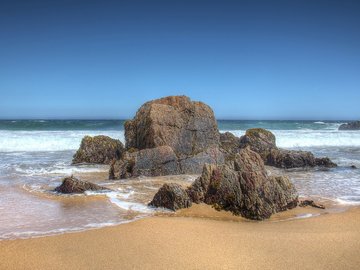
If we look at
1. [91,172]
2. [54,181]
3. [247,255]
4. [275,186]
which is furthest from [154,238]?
[91,172]

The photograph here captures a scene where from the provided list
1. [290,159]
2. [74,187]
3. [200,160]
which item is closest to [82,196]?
[74,187]

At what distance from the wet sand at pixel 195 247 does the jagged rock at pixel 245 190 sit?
50cm

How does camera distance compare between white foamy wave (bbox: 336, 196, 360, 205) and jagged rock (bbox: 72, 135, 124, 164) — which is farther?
jagged rock (bbox: 72, 135, 124, 164)

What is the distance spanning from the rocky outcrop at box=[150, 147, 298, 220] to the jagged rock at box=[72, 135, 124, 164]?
8.50m

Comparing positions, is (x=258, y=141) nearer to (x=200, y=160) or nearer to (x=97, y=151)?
(x=200, y=160)

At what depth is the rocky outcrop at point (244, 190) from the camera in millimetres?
6605

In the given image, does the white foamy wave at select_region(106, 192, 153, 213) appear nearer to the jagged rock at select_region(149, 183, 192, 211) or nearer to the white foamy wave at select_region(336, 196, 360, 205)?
the jagged rock at select_region(149, 183, 192, 211)

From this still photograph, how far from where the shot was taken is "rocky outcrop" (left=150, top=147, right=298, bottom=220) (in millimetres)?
6605

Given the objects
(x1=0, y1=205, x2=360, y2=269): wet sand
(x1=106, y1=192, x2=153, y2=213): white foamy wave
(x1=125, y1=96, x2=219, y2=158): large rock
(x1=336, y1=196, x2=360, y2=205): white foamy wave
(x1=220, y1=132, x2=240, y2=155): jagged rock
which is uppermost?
(x1=125, y1=96, x2=219, y2=158): large rock

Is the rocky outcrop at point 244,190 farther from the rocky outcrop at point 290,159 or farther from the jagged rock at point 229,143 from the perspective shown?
the jagged rock at point 229,143

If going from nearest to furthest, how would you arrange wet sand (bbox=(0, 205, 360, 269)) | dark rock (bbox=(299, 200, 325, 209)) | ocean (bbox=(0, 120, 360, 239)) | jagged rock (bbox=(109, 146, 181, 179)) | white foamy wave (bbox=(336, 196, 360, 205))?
wet sand (bbox=(0, 205, 360, 269))
ocean (bbox=(0, 120, 360, 239))
dark rock (bbox=(299, 200, 325, 209))
white foamy wave (bbox=(336, 196, 360, 205))
jagged rock (bbox=(109, 146, 181, 179))

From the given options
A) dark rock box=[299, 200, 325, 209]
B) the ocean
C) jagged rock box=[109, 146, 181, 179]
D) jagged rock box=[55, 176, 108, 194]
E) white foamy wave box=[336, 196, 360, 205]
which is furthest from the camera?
jagged rock box=[109, 146, 181, 179]

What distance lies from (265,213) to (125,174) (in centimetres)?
580

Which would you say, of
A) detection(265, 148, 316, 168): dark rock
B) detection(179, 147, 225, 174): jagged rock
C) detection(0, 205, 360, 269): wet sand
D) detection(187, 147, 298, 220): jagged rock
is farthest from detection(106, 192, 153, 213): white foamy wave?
detection(265, 148, 316, 168): dark rock
